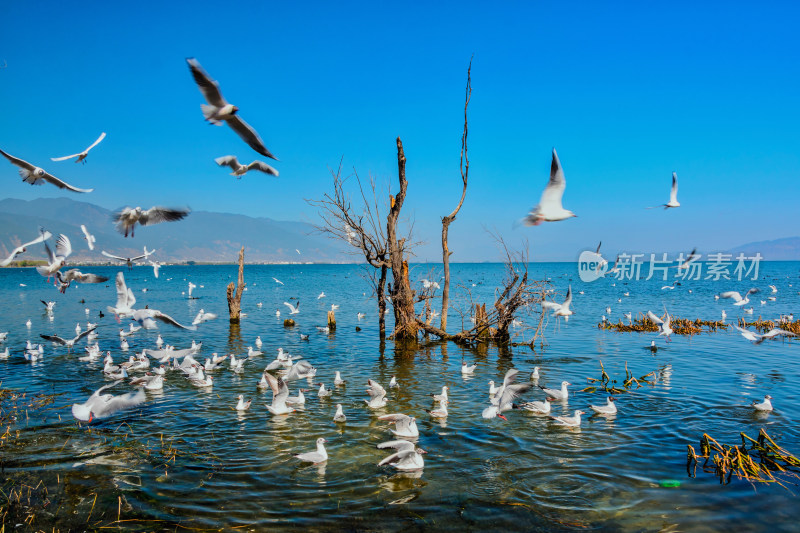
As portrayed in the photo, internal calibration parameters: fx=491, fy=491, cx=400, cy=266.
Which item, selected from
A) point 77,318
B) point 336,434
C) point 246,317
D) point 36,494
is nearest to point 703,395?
point 336,434

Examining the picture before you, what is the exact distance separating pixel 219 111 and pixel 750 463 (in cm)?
961

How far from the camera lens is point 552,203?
345 inches

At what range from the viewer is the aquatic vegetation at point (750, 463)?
7.07 m

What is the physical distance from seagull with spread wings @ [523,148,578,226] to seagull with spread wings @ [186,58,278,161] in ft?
15.0

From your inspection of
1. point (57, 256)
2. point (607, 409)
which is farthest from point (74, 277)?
point (607, 409)

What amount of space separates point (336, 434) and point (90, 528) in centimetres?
414

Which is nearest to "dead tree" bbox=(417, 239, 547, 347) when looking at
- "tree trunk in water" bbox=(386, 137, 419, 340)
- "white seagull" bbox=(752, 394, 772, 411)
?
"tree trunk in water" bbox=(386, 137, 419, 340)

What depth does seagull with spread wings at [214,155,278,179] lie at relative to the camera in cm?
1080

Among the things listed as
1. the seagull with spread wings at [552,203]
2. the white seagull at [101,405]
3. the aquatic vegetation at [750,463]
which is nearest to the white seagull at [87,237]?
the white seagull at [101,405]

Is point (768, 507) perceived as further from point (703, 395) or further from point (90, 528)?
point (90, 528)

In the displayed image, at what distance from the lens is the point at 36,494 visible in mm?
6387

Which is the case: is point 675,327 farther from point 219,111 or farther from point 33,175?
point 33,175

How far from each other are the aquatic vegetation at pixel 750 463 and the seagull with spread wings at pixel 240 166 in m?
9.48

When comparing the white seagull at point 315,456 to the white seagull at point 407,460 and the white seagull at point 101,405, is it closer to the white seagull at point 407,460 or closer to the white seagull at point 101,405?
the white seagull at point 407,460
